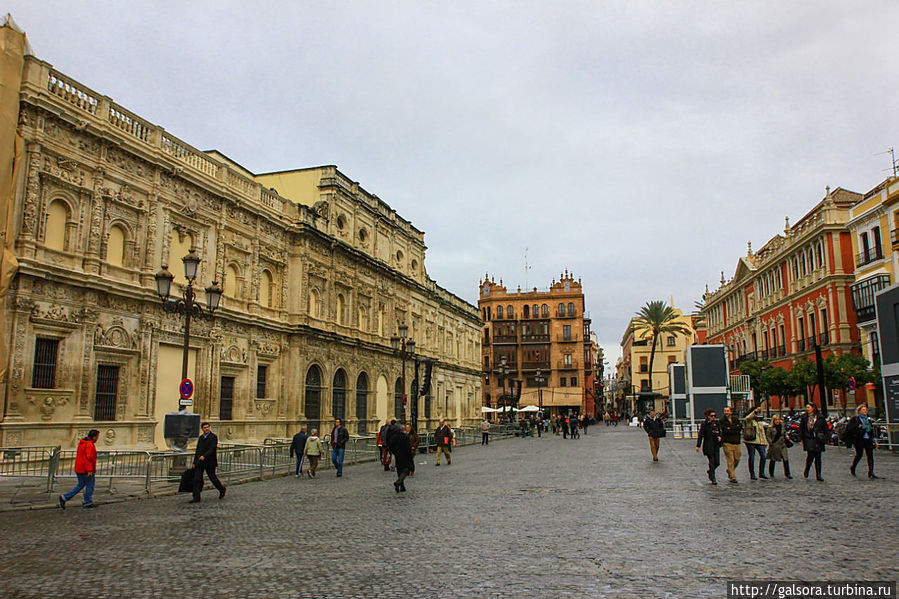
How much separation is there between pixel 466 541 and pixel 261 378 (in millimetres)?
24426

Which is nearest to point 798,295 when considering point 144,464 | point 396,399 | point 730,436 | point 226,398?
point 396,399

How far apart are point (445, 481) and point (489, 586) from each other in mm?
11162

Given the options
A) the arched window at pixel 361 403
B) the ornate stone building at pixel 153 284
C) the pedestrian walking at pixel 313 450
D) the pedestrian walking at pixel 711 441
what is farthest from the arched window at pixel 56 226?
the arched window at pixel 361 403

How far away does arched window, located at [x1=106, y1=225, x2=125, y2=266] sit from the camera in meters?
22.8

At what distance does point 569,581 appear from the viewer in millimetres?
6500

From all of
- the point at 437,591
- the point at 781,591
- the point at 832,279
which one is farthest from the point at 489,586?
the point at 832,279

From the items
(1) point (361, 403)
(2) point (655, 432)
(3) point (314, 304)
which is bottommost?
(2) point (655, 432)

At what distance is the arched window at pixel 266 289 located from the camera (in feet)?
105

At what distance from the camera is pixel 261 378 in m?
31.4

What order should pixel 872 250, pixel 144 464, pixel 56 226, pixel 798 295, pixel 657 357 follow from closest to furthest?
pixel 144 464, pixel 56 226, pixel 872 250, pixel 798 295, pixel 657 357

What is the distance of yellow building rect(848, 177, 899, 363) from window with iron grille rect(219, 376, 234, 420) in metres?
35.1

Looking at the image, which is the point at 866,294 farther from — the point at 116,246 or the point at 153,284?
the point at 116,246

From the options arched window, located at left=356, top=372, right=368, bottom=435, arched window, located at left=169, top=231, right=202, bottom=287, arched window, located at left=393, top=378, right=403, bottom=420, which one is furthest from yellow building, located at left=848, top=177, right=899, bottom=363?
arched window, located at left=169, top=231, right=202, bottom=287

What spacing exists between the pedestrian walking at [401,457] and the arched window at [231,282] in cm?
1635
